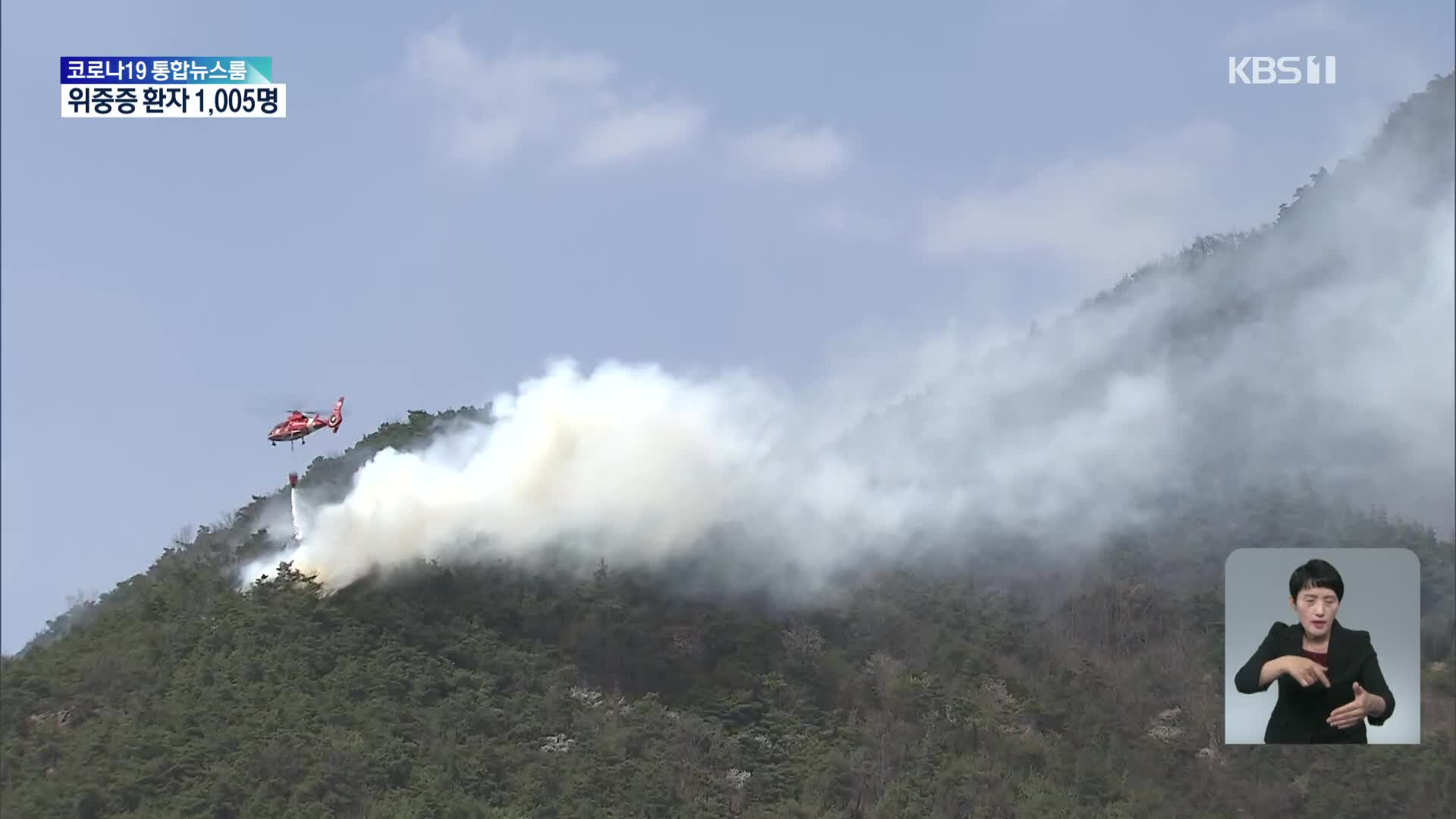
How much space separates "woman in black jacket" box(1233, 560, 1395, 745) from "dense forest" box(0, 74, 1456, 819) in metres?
18.8

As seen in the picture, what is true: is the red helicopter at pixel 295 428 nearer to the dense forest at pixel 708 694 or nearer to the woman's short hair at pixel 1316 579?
the dense forest at pixel 708 694

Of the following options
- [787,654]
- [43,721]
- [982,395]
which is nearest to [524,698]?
[787,654]

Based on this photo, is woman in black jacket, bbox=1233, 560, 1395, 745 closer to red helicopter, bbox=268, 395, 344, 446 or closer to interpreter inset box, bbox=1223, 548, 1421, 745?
interpreter inset box, bbox=1223, 548, 1421, 745

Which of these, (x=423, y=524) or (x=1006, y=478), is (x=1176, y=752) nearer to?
(x=1006, y=478)

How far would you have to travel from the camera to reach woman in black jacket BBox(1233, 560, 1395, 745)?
7700 centimetres

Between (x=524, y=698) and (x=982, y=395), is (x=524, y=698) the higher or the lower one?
the lower one

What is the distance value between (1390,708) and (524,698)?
4864 cm

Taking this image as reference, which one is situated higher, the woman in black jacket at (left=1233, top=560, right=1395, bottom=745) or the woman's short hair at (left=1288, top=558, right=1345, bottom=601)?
the woman's short hair at (left=1288, top=558, right=1345, bottom=601)

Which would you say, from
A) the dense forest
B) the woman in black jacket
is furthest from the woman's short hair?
the dense forest

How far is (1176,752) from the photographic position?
110812 millimetres

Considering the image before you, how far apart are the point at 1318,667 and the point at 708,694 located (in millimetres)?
44343

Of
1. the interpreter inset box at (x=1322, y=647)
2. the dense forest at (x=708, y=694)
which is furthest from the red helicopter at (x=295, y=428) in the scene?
the interpreter inset box at (x=1322, y=647)

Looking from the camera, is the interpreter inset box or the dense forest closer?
the interpreter inset box

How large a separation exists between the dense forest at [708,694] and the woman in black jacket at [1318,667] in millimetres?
18840
